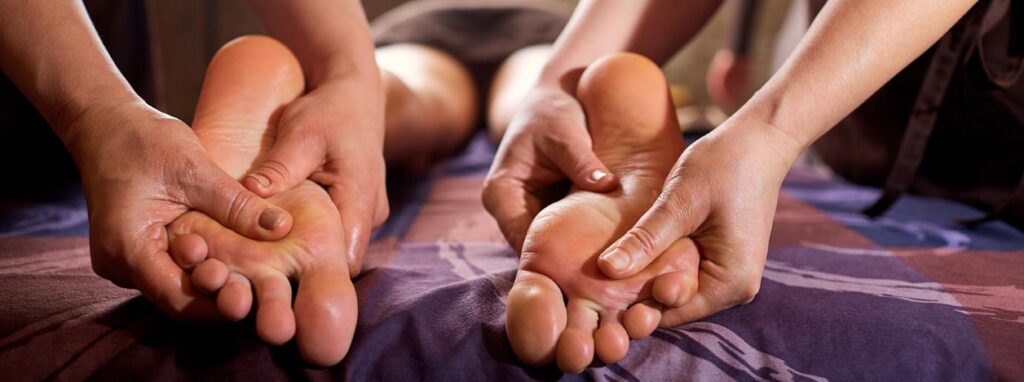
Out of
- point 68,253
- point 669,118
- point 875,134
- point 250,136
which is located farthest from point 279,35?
point 875,134

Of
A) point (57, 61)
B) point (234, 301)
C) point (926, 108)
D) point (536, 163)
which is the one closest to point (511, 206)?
point (536, 163)

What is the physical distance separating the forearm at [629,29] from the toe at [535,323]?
0.38 meters

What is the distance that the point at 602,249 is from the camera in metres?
0.54

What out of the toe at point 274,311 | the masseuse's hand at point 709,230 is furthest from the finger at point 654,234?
the toe at point 274,311

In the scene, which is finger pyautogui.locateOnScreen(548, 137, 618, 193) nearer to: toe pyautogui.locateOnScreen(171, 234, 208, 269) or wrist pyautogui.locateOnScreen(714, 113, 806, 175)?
wrist pyautogui.locateOnScreen(714, 113, 806, 175)

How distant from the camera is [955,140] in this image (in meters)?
0.90

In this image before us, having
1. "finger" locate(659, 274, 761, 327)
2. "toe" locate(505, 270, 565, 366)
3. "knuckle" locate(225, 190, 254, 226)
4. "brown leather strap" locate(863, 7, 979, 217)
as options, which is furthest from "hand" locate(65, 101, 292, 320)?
"brown leather strap" locate(863, 7, 979, 217)

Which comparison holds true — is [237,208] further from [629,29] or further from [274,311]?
[629,29]

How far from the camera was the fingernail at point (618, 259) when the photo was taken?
0.50 m

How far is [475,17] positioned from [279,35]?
86cm

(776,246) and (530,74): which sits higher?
(776,246)

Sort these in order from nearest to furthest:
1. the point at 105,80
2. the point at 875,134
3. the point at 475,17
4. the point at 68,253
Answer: the point at 105,80 → the point at 68,253 → the point at 875,134 → the point at 475,17

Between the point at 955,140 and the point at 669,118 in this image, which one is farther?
the point at 955,140

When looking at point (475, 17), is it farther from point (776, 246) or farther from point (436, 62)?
point (776, 246)
